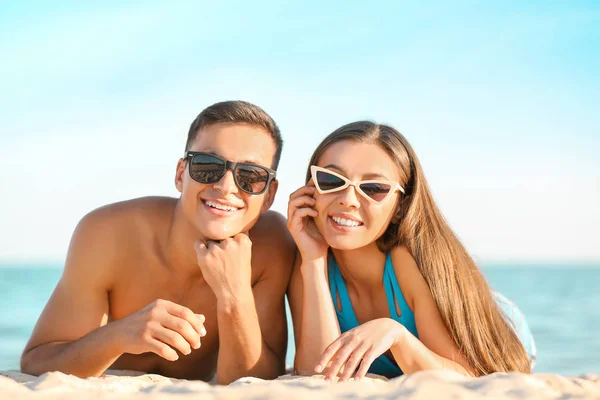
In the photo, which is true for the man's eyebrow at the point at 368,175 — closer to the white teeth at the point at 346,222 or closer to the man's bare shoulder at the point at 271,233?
the white teeth at the point at 346,222

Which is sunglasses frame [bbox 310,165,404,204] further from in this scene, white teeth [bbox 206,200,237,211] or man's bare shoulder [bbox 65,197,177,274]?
man's bare shoulder [bbox 65,197,177,274]

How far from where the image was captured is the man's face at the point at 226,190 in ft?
14.1

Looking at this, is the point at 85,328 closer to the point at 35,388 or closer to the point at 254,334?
the point at 254,334

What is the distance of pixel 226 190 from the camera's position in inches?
167

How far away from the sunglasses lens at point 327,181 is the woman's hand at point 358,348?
1002 millimetres

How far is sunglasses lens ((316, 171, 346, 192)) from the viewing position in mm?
4414

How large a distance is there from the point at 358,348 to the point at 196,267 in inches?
63.9

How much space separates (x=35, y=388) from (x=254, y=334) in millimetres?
1785

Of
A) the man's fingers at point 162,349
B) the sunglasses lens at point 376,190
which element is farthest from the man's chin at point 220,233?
the man's fingers at point 162,349

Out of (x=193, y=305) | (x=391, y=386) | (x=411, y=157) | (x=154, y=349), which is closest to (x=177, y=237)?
(x=193, y=305)

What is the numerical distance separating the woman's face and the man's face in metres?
0.42

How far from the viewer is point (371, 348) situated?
3.56 meters

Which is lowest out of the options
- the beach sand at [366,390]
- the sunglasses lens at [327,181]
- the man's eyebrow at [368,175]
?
the beach sand at [366,390]

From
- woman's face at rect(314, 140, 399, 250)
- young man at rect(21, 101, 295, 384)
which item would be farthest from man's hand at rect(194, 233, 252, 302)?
woman's face at rect(314, 140, 399, 250)
